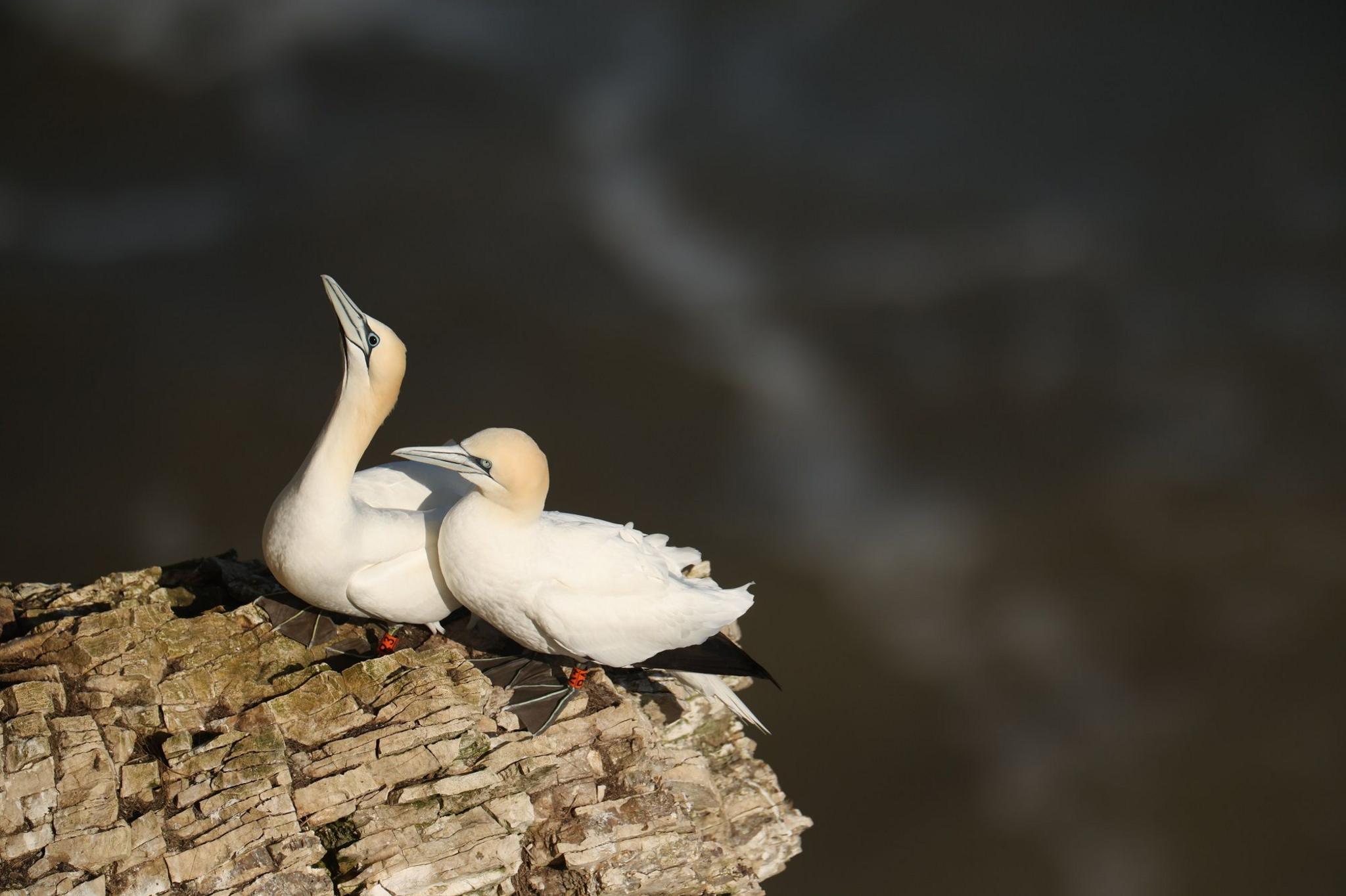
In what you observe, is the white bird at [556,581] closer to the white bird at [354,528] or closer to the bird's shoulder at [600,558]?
the bird's shoulder at [600,558]

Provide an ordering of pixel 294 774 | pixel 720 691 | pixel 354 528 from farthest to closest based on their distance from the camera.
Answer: pixel 720 691 → pixel 354 528 → pixel 294 774

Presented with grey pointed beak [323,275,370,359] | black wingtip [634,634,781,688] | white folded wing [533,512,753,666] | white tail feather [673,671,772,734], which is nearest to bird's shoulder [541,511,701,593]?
white folded wing [533,512,753,666]

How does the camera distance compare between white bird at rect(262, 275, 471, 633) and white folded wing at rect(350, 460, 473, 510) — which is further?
white folded wing at rect(350, 460, 473, 510)

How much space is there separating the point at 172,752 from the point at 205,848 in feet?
1.39

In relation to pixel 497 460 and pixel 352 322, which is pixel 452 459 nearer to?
pixel 497 460

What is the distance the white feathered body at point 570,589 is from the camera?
488cm

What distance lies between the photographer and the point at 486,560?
15.9 ft

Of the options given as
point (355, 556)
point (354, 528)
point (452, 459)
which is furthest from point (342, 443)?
point (452, 459)

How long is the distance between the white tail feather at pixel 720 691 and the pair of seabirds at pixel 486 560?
170 mm

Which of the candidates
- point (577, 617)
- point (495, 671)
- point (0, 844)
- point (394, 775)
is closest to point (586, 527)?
point (577, 617)

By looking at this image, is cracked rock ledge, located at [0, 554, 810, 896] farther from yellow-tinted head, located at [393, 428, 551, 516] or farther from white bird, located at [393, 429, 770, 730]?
yellow-tinted head, located at [393, 428, 551, 516]

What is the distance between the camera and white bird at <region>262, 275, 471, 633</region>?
5031 mm

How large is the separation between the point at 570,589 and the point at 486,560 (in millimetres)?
370

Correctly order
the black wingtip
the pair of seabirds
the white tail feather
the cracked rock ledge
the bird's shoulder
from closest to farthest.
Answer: the cracked rock ledge
the pair of seabirds
the bird's shoulder
the black wingtip
the white tail feather
